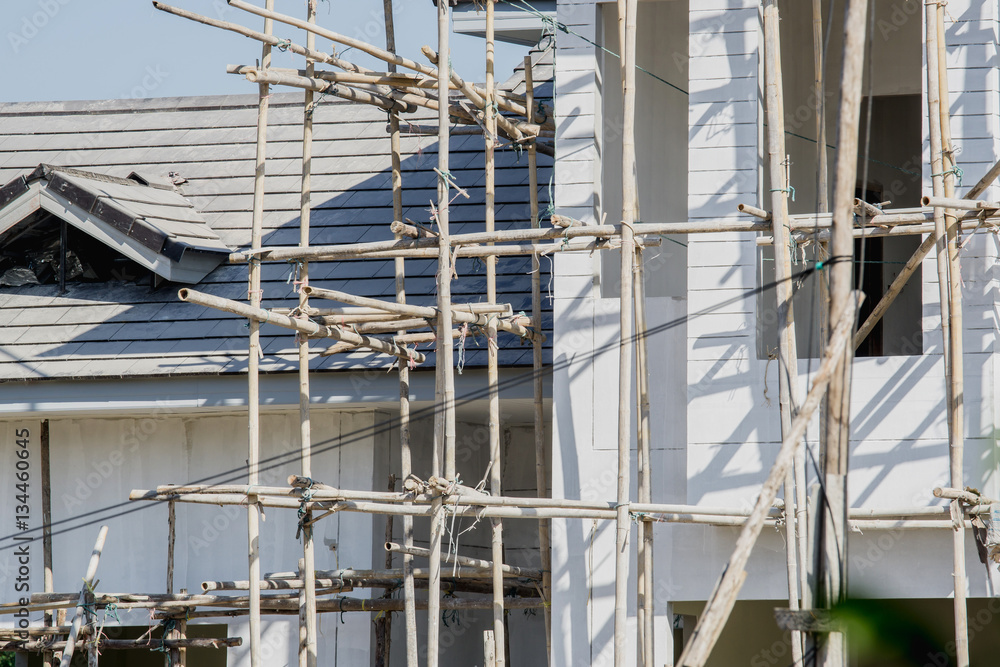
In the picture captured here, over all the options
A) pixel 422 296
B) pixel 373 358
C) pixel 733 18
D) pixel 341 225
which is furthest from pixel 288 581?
pixel 733 18

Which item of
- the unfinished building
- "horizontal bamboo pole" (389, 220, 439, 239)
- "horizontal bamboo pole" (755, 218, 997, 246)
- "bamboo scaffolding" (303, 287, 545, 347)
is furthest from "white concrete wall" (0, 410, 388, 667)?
"horizontal bamboo pole" (755, 218, 997, 246)

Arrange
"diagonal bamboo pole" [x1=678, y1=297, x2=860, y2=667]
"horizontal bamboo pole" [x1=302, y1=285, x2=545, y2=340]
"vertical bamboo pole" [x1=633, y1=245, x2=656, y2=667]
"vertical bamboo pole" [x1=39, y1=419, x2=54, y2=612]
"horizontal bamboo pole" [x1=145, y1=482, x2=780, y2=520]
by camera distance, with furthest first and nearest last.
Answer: "vertical bamboo pole" [x1=39, y1=419, x2=54, y2=612], "horizontal bamboo pole" [x1=302, y1=285, x2=545, y2=340], "vertical bamboo pole" [x1=633, y1=245, x2=656, y2=667], "horizontal bamboo pole" [x1=145, y1=482, x2=780, y2=520], "diagonal bamboo pole" [x1=678, y1=297, x2=860, y2=667]

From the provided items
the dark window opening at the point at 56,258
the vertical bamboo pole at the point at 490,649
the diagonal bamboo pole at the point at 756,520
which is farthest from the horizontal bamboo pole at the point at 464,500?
the dark window opening at the point at 56,258

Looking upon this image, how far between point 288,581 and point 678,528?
2.96 m

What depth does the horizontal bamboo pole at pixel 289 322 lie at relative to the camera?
24.7ft

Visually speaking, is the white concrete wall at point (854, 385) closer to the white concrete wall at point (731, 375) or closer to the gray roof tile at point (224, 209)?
the white concrete wall at point (731, 375)

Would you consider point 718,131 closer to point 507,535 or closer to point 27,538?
point 507,535

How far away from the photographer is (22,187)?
1112cm

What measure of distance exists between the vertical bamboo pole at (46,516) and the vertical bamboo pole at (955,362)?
732 cm

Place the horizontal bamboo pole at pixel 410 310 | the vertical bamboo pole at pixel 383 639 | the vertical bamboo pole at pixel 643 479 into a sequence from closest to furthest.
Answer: the vertical bamboo pole at pixel 643 479, the horizontal bamboo pole at pixel 410 310, the vertical bamboo pole at pixel 383 639

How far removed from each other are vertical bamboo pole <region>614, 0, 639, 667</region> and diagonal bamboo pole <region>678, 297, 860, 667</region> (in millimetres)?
2240

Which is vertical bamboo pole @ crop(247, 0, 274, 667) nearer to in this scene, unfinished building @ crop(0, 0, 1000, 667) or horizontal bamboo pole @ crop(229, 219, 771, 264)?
unfinished building @ crop(0, 0, 1000, 667)

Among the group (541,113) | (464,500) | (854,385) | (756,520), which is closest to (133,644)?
(464,500)

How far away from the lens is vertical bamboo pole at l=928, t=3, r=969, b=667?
6.96 metres
